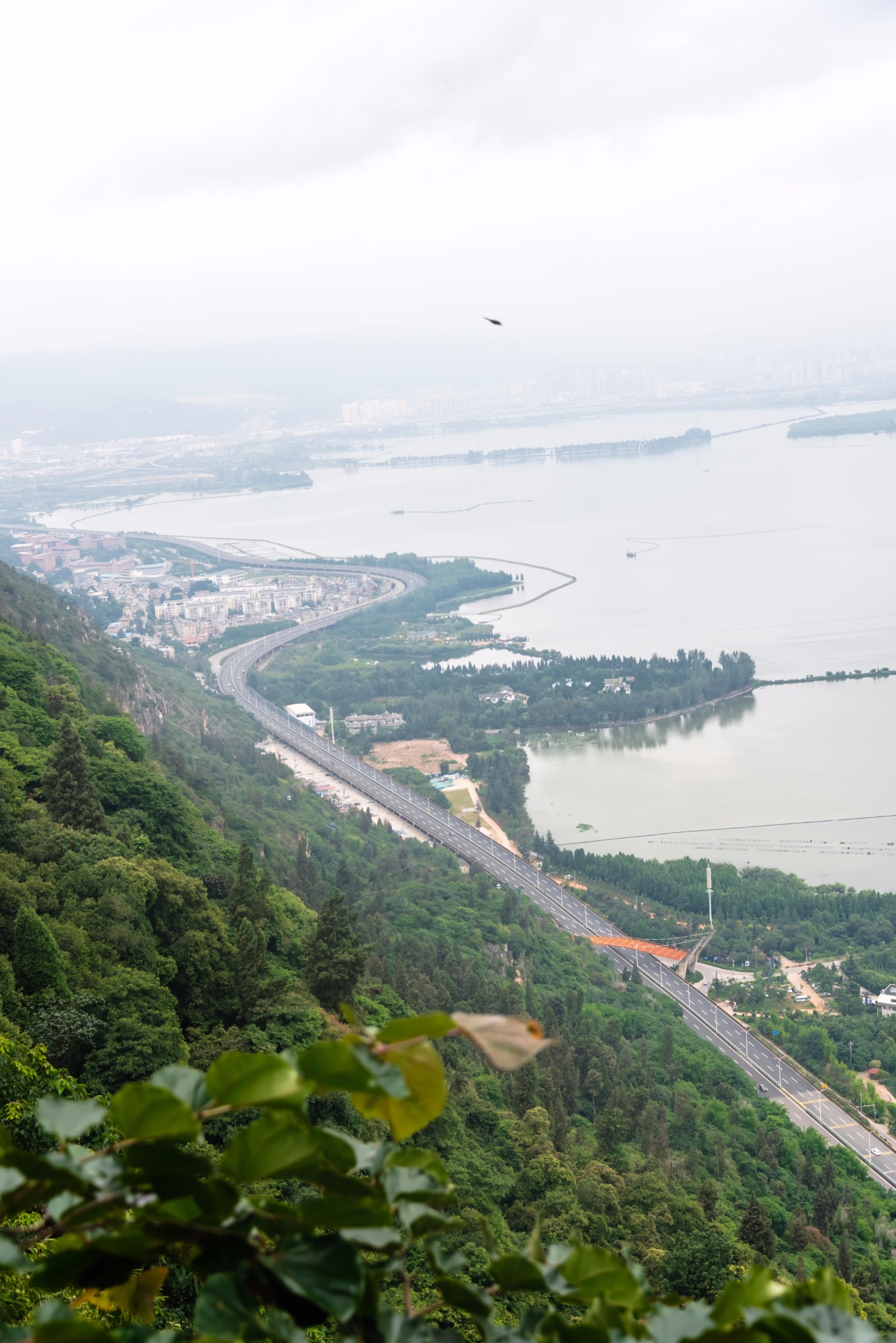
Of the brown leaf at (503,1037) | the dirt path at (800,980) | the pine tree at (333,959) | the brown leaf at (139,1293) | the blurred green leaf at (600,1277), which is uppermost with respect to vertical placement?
the brown leaf at (503,1037)

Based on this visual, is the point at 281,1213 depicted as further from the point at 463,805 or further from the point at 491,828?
the point at 463,805

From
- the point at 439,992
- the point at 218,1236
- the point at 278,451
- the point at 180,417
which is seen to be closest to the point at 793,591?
the point at 439,992

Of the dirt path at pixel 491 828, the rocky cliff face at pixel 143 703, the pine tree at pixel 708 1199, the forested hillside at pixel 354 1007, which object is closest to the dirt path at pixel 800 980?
the forested hillside at pixel 354 1007

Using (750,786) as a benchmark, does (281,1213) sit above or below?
above

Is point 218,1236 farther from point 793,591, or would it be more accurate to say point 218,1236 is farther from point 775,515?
point 775,515

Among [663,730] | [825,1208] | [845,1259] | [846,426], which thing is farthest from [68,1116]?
[846,426]

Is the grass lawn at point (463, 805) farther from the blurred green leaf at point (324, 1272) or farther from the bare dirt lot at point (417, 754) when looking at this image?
the blurred green leaf at point (324, 1272)

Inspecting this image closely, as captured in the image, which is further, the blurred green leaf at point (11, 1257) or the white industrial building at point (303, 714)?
the white industrial building at point (303, 714)
